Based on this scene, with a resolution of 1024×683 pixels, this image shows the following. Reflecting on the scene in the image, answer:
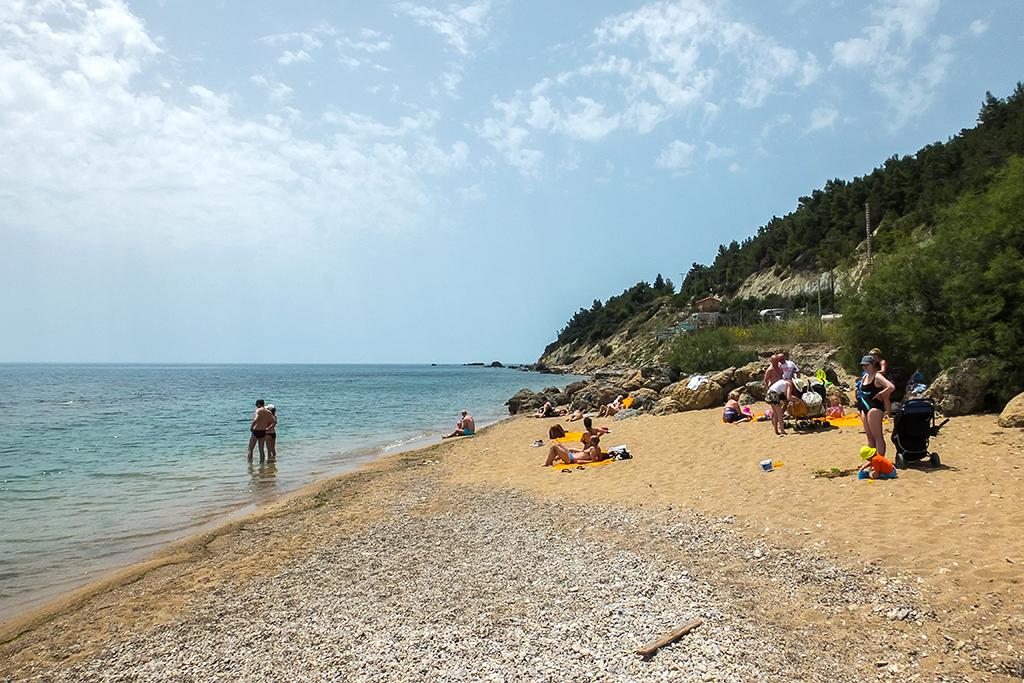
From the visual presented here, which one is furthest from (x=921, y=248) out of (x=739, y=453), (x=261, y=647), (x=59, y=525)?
(x=59, y=525)

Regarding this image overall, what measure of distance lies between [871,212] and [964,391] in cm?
5661

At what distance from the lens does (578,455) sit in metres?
13.1

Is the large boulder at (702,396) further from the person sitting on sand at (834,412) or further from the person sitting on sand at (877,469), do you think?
the person sitting on sand at (877,469)

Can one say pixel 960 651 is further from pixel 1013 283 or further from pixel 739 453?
pixel 1013 283

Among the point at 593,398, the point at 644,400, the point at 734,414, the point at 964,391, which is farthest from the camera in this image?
the point at 593,398

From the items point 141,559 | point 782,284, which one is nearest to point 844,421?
point 141,559

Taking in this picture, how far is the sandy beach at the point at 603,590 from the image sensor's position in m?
4.54

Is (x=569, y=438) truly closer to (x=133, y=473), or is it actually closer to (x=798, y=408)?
(x=798, y=408)

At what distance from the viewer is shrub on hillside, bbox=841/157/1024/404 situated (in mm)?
12258

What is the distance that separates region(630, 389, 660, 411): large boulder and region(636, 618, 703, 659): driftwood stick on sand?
694 inches

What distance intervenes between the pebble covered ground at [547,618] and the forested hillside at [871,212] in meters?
13.9

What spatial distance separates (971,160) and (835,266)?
1438 cm

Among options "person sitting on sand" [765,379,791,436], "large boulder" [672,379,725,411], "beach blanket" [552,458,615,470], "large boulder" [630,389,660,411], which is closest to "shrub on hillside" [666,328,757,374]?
"large boulder" [630,389,660,411]

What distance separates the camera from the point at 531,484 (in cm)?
Answer: 1153
